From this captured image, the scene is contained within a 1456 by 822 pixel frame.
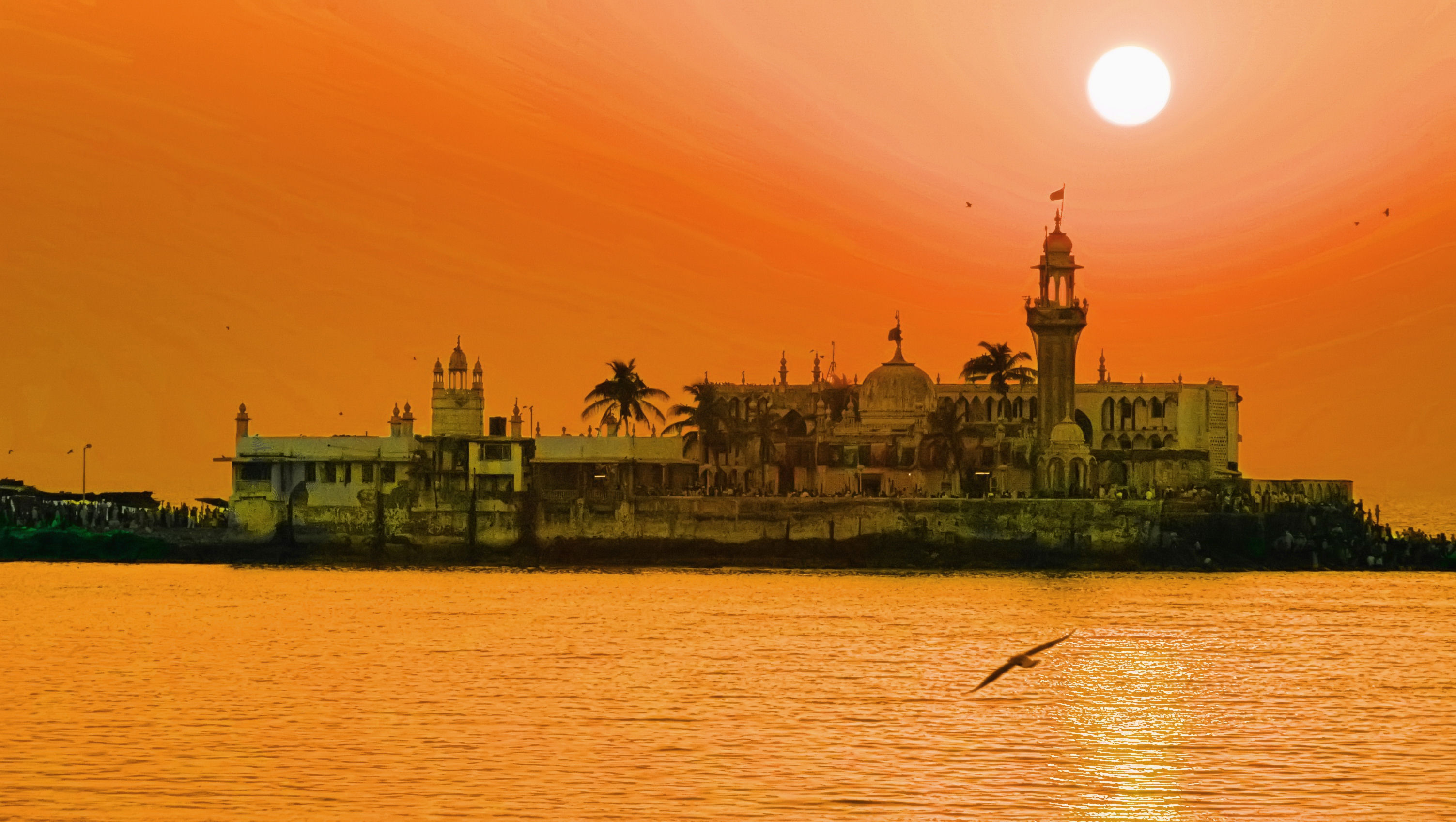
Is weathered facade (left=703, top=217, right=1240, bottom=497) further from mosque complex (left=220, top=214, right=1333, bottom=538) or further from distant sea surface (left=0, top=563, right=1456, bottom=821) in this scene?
distant sea surface (left=0, top=563, right=1456, bottom=821)

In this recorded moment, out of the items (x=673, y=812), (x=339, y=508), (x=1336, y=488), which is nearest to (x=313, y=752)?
(x=673, y=812)

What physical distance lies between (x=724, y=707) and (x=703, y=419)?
76.9 metres

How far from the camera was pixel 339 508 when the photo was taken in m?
118

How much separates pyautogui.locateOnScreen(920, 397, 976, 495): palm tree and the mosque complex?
0.10m

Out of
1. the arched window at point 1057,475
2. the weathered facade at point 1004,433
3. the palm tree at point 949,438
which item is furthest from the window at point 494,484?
A: the arched window at point 1057,475

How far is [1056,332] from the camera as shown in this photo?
404ft

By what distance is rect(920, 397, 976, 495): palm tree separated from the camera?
124188 mm

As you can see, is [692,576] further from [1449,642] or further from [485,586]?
[1449,642]

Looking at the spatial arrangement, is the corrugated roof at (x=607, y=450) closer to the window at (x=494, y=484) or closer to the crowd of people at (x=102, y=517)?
the window at (x=494, y=484)

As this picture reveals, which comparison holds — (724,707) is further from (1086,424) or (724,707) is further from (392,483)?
(1086,424)

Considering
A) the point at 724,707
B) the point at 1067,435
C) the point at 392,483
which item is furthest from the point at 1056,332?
the point at 724,707

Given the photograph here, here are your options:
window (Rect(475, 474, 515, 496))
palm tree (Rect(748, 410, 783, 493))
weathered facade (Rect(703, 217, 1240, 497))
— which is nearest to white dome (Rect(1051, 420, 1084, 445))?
weathered facade (Rect(703, 217, 1240, 497))

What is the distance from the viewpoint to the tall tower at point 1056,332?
122 m

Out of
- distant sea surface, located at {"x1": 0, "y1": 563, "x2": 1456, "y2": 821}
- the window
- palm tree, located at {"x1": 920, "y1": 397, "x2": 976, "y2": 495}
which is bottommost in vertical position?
distant sea surface, located at {"x1": 0, "y1": 563, "x2": 1456, "y2": 821}
